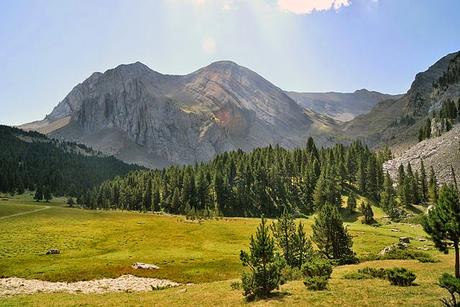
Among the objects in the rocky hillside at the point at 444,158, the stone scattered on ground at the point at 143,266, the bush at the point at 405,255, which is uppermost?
the rocky hillside at the point at 444,158

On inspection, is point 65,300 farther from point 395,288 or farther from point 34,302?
point 395,288

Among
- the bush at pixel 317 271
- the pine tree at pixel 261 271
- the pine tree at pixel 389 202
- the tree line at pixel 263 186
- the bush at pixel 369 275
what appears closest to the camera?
the pine tree at pixel 261 271

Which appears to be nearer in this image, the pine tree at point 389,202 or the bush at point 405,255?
the bush at point 405,255

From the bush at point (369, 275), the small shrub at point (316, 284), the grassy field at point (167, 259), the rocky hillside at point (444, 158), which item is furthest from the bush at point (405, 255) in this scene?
the rocky hillside at point (444, 158)

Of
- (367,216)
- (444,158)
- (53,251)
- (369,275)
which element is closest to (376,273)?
(369,275)

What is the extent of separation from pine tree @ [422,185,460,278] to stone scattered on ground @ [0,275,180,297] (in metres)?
34.5

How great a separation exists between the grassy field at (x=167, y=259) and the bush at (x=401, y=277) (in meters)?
1.01

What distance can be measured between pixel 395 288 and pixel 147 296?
27475 millimetres

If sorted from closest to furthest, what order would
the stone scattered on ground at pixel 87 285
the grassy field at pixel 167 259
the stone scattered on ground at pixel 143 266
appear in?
1. the grassy field at pixel 167 259
2. the stone scattered on ground at pixel 87 285
3. the stone scattered on ground at pixel 143 266

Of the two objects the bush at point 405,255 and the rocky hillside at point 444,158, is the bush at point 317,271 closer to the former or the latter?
the bush at point 405,255

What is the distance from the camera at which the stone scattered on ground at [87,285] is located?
164ft

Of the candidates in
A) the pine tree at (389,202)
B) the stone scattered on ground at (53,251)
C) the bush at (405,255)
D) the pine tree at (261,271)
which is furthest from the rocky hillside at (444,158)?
the stone scattered on ground at (53,251)

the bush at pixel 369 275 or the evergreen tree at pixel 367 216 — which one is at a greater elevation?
the evergreen tree at pixel 367 216

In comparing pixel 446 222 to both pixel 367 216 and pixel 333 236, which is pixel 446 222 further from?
pixel 367 216
